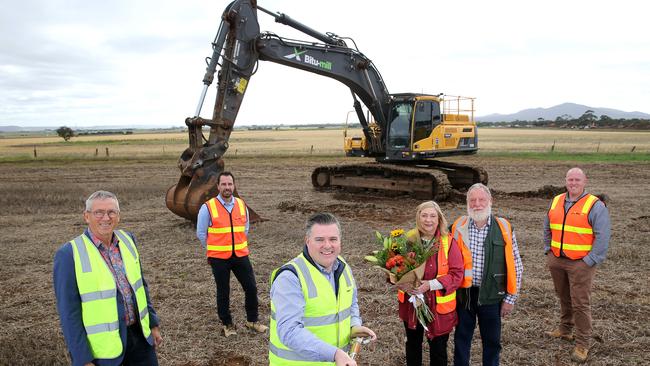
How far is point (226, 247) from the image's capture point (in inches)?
221

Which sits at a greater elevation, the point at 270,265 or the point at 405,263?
the point at 405,263

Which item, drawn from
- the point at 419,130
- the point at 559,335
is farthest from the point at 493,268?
the point at 419,130

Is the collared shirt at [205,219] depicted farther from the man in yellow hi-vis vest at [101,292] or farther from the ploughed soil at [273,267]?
the man in yellow hi-vis vest at [101,292]

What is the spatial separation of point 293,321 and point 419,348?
2203mm

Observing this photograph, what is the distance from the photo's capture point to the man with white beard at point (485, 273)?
14.0 ft

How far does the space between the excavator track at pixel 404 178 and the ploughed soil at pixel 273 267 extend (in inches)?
16.4

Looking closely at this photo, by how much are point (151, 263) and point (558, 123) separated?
109 m

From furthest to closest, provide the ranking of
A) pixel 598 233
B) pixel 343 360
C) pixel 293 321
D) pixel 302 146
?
pixel 302 146, pixel 598 233, pixel 293 321, pixel 343 360

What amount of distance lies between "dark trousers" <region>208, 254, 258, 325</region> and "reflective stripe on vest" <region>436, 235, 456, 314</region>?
8.05 ft

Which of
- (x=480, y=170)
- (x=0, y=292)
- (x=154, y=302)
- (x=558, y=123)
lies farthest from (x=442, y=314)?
(x=558, y=123)

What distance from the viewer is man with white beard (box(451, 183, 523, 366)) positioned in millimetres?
4273

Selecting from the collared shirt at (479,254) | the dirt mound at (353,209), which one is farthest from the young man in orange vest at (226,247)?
the dirt mound at (353,209)

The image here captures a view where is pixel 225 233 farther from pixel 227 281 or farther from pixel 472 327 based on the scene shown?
pixel 472 327

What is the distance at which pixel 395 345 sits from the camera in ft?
17.7
